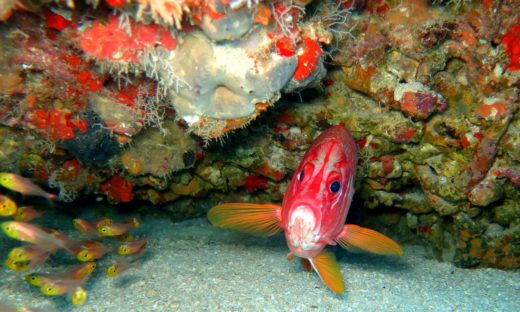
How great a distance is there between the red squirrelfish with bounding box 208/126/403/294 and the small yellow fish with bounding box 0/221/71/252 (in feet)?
5.32

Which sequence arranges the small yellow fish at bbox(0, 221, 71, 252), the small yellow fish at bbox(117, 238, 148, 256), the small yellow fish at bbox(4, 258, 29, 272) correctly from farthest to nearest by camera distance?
the small yellow fish at bbox(117, 238, 148, 256)
the small yellow fish at bbox(4, 258, 29, 272)
the small yellow fish at bbox(0, 221, 71, 252)

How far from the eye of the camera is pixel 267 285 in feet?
13.8

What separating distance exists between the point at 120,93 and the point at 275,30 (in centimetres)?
166

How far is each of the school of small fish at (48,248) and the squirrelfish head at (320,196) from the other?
85.3 inches

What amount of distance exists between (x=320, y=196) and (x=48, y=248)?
287cm

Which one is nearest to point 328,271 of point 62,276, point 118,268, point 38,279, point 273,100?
point 273,100

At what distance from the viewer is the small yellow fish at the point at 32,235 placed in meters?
3.46

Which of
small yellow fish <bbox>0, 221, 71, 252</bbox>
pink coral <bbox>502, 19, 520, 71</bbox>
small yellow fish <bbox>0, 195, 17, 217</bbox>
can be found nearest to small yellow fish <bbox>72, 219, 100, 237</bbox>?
small yellow fish <bbox>0, 221, 71, 252</bbox>

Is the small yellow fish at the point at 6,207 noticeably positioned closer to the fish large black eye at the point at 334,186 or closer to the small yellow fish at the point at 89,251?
the small yellow fish at the point at 89,251

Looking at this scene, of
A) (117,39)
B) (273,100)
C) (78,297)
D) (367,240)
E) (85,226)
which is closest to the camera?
(117,39)

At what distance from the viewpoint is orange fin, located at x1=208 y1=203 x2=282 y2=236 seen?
3674 millimetres

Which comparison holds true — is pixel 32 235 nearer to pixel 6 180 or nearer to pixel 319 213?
pixel 6 180

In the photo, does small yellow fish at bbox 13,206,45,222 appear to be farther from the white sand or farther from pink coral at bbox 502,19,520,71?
pink coral at bbox 502,19,520,71

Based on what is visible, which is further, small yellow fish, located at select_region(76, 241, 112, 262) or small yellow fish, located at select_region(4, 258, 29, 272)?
small yellow fish, located at select_region(76, 241, 112, 262)
